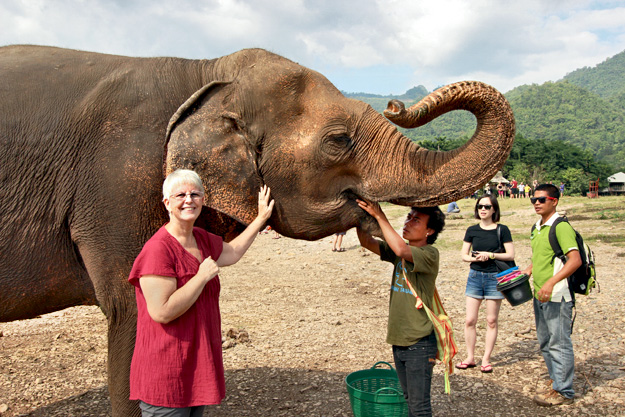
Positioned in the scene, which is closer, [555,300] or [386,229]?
[386,229]

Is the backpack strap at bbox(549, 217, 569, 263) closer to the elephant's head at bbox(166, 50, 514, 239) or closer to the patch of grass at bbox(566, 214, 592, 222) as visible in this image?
the elephant's head at bbox(166, 50, 514, 239)

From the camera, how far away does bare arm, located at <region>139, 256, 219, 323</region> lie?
7.45 ft

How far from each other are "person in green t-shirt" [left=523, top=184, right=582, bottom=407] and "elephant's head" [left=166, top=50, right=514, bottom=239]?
82.8 inches

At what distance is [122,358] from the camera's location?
9.85ft

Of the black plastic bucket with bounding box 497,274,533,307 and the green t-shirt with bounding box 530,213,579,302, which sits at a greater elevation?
the green t-shirt with bounding box 530,213,579,302

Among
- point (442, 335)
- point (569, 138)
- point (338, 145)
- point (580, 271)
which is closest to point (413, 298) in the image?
point (442, 335)

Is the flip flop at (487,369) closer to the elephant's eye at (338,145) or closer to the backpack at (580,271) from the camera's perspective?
the backpack at (580,271)

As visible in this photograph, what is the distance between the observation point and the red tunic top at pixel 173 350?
2.35 meters

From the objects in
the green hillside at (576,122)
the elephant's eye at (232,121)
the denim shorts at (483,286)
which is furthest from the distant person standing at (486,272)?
the green hillside at (576,122)

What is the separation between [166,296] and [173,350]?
0.27 m

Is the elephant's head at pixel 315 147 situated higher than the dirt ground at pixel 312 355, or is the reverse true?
the elephant's head at pixel 315 147

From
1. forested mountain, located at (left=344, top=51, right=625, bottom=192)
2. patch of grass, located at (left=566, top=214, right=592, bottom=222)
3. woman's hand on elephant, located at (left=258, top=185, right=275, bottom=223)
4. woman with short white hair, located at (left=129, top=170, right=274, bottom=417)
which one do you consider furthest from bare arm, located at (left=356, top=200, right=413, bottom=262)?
forested mountain, located at (left=344, top=51, right=625, bottom=192)

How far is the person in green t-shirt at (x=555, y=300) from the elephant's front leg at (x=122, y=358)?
371cm

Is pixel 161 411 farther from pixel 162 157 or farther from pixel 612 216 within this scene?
pixel 612 216
